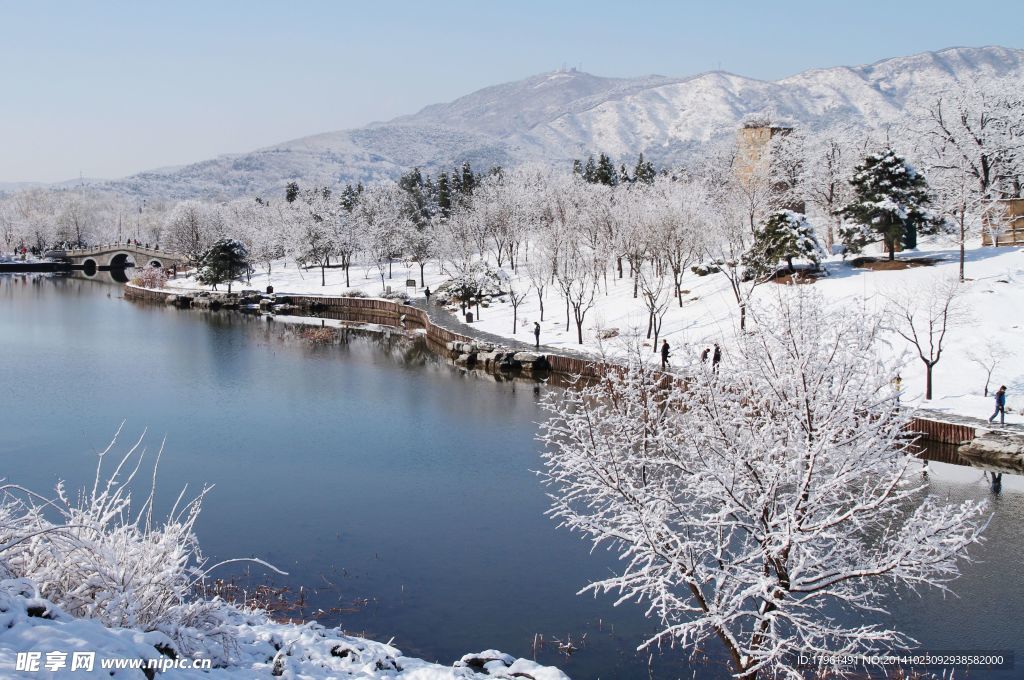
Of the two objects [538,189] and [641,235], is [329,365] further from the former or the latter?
[538,189]

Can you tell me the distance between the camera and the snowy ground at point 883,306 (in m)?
30.6

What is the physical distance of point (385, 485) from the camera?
981 inches

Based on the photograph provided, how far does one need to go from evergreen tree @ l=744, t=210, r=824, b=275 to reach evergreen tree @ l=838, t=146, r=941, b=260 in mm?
2749

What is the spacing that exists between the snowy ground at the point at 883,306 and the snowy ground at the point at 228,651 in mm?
8006

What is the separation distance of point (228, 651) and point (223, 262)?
7516 centimetres

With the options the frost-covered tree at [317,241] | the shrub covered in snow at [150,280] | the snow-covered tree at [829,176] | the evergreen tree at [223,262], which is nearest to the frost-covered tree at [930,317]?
the snow-covered tree at [829,176]

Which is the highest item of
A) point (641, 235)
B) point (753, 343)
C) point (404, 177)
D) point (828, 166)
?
point (404, 177)

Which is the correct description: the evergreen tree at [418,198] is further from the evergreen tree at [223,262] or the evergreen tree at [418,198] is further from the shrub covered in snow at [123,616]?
the shrub covered in snow at [123,616]

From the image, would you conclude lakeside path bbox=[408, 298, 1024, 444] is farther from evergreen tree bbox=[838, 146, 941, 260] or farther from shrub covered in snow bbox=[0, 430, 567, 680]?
evergreen tree bbox=[838, 146, 941, 260]

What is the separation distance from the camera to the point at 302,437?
Result: 3044 centimetres

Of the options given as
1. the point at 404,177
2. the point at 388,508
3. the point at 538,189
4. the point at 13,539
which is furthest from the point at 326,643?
the point at 404,177

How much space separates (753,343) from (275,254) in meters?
89.4

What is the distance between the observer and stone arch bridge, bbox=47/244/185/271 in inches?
4173

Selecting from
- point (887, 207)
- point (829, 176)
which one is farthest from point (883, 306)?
point (829, 176)
